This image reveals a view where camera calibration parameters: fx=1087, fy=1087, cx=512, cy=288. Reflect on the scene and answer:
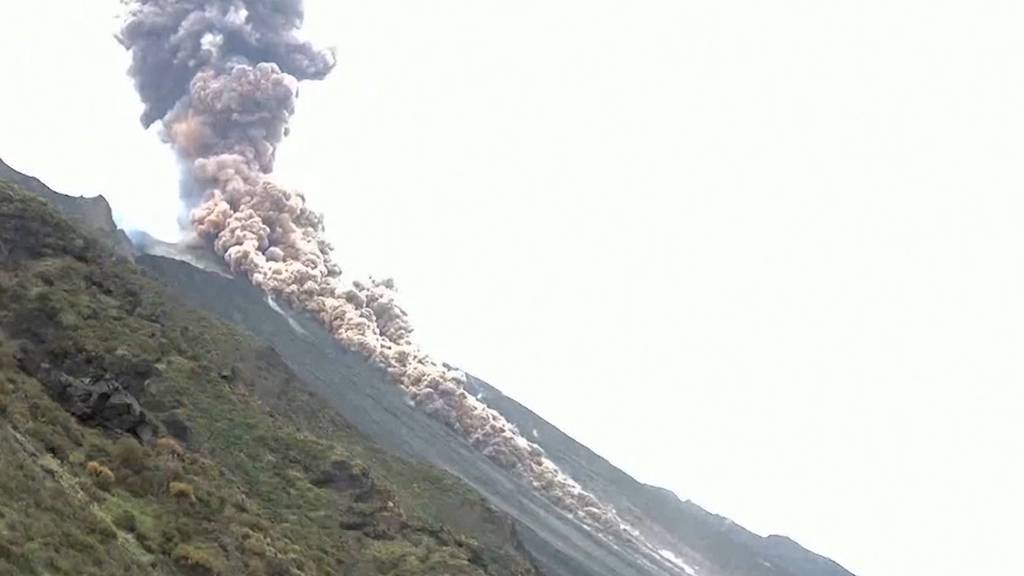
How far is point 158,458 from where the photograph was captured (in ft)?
90.9

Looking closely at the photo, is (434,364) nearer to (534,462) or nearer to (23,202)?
(534,462)

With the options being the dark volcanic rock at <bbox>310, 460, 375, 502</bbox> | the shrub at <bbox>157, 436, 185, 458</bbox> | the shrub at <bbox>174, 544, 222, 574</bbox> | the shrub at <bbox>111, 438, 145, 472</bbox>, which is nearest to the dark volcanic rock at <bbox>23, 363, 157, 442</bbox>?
the shrub at <bbox>157, 436, 185, 458</bbox>

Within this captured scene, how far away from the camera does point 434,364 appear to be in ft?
406

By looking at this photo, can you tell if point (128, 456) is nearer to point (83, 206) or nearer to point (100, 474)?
point (100, 474)

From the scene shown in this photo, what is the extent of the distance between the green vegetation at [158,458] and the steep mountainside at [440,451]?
2.19 ft

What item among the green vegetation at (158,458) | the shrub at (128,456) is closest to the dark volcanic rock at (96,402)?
the green vegetation at (158,458)

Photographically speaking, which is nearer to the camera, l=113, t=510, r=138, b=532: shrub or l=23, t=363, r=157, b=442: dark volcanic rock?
l=113, t=510, r=138, b=532: shrub

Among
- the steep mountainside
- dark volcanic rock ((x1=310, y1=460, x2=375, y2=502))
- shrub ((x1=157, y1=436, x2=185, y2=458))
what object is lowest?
shrub ((x1=157, y1=436, x2=185, y2=458))

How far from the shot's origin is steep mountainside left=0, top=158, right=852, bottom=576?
2239 inches

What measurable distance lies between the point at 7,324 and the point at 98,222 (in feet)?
204

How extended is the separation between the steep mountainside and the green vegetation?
0.67 meters

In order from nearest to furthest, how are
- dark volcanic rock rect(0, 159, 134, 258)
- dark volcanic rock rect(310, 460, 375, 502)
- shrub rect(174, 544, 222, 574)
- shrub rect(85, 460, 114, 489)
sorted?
1. shrub rect(174, 544, 222, 574)
2. shrub rect(85, 460, 114, 489)
3. dark volcanic rock rect(310, 460, 375, 502)
4. dark volcanic rock rect(0, 159, 134, 258)

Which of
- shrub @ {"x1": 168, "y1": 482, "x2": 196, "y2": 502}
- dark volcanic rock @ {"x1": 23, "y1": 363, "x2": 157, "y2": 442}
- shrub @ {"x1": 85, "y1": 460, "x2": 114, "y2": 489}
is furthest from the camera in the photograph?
dark volcanic rock @ {"x1": 23, "y1": 363, "x2": 157, "y2": 442}

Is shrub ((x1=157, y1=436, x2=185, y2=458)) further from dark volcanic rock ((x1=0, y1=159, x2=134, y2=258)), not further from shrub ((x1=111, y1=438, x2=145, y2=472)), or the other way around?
dark volcanic rock ((x1=0, y1=159, x2=134, y2=258))
